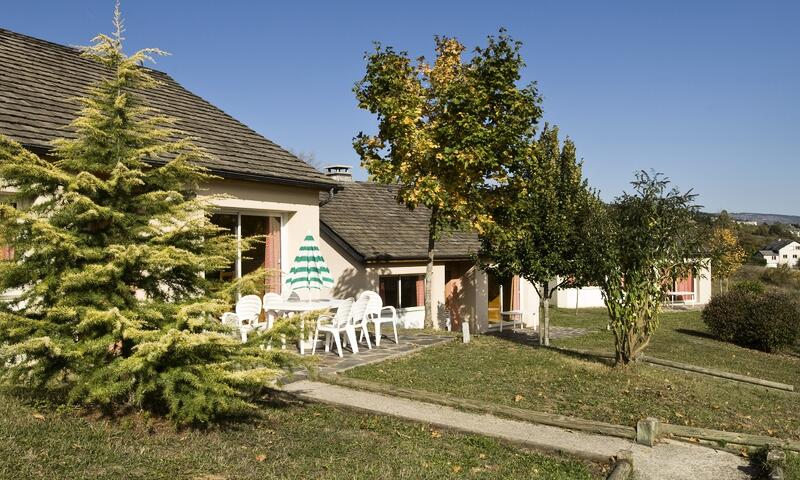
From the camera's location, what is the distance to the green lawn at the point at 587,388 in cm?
817

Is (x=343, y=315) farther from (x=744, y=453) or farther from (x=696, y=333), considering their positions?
(x=696, y=333)

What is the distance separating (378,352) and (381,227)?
9.87 metres

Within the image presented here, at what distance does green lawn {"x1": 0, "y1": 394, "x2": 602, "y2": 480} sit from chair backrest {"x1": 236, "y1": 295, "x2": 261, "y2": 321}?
3.22m

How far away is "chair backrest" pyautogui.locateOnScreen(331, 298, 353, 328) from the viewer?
10484 millimetres

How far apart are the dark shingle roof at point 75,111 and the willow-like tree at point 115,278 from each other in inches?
140

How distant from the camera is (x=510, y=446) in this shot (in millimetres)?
6469

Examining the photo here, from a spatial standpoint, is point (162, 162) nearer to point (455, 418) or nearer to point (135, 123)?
point (135, 123)

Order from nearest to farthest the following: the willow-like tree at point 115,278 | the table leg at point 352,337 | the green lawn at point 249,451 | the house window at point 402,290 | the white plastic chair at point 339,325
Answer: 1. the green lawn at point 249,451
2. the willow-like tree at point 115,278
3. the white plastic chair at point 339,325
4. the table leg at point 352,337
5. the house window at point 402,290

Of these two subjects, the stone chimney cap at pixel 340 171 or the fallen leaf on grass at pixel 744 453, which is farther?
the stone chimney cap at pixel 340 171

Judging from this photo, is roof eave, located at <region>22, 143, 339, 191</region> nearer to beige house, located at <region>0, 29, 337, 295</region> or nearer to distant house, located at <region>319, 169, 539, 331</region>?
beige house, located at <region>0, 29, 337, 295</region>

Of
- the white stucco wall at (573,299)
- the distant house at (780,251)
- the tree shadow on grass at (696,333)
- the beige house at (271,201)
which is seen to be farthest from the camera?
the distant house at (780,251)

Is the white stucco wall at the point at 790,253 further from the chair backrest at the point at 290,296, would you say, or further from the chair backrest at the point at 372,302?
the chair backrest at the point at 290,296

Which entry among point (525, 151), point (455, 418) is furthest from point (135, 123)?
point (525, 151)

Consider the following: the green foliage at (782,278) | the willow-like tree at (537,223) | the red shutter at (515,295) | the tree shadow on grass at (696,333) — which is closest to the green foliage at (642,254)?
the willow-like tree at (537,223)
